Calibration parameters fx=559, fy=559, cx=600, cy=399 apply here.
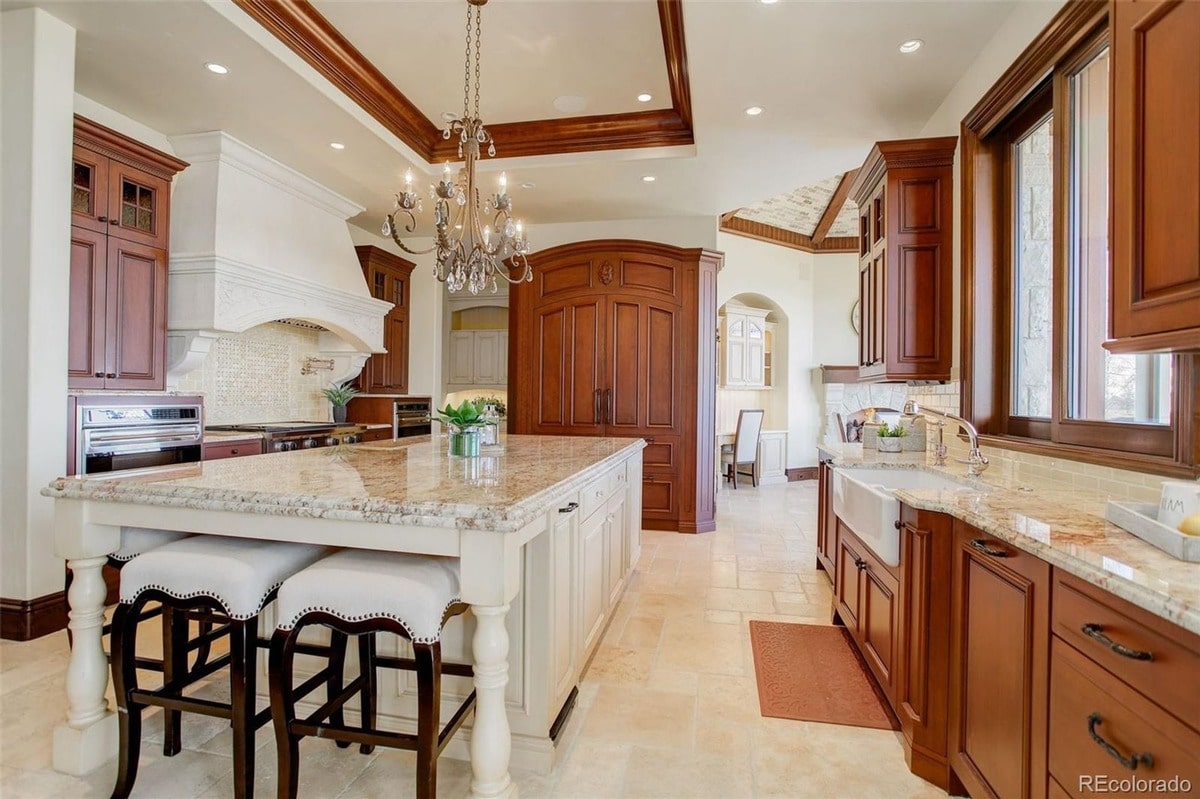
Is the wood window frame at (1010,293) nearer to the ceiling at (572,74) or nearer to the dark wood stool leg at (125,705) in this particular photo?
the ceiling at (572,74)

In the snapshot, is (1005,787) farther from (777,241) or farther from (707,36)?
(777,241)

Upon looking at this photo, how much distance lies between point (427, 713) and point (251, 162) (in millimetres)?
4262

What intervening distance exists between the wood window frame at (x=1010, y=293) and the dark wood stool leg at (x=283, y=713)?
7.89 feet

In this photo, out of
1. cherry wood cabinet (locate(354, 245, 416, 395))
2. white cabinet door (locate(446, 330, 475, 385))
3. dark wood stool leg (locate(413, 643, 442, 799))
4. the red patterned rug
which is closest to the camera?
dark wood stool leg (locate(413, 643, 442, 799))

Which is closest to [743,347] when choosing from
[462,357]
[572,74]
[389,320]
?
[462,357]

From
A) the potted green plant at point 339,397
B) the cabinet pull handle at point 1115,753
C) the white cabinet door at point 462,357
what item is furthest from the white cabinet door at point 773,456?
the cabinet pull handle at point 1115,753

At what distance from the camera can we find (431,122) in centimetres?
427

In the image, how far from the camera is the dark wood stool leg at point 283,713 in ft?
4.75

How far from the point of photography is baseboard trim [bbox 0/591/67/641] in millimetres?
2654

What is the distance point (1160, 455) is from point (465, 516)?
2.00 metres

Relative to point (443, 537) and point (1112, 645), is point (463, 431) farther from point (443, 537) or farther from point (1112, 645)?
point (1112, 645)

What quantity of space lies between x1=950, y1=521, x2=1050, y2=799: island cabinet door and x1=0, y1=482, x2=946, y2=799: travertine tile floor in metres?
0.32

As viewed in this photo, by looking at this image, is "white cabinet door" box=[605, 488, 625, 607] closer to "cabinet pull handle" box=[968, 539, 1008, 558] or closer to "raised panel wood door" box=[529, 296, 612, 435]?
"cabinet pull handle" box=[968, 539, 1008, 558]

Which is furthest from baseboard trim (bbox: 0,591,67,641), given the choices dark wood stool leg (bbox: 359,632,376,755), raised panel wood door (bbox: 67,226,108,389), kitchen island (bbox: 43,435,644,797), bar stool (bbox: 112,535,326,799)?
dark wood stool leg (bbox: 359,632,376,755)
